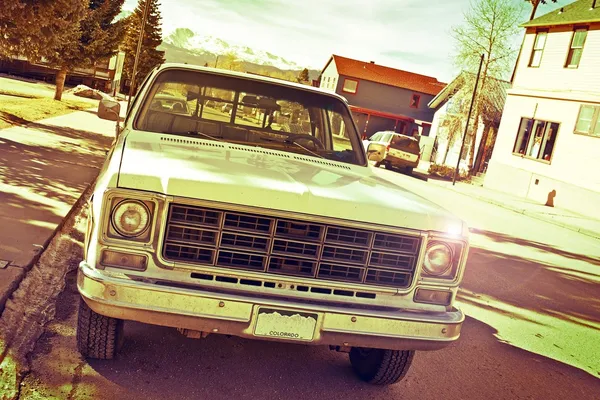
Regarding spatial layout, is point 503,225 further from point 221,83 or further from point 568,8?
point 568,8

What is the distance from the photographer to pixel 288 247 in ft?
11.2

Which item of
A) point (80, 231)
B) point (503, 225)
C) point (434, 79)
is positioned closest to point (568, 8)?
point (503, 225)

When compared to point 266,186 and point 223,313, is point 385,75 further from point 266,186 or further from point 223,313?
point 223,313

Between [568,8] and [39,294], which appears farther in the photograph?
[568,8]

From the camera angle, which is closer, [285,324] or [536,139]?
[285,324]

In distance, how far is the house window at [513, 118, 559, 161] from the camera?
2586cm

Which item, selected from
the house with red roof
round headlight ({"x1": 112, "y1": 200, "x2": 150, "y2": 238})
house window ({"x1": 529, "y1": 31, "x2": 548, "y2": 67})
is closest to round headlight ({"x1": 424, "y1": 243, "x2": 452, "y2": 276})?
round headlight ({"x1": 112, "y1": 200, "x2": 150, "y2": 238})

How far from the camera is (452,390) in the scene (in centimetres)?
434

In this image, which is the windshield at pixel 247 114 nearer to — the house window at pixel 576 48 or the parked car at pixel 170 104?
the parked car at pixel 170 104

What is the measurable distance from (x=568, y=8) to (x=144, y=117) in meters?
27.4

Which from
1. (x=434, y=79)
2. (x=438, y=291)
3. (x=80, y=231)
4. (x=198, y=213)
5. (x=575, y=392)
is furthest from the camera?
(x=434, y=79)

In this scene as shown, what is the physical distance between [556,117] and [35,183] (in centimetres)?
2238

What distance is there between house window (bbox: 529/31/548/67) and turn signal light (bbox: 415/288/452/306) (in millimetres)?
26441

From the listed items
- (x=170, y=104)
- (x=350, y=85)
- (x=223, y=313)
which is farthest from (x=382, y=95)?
(x=223, y=313)
